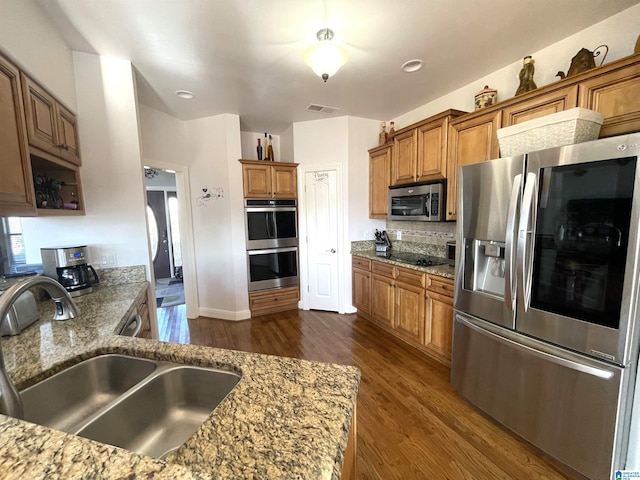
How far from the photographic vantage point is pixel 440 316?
95.7 inches

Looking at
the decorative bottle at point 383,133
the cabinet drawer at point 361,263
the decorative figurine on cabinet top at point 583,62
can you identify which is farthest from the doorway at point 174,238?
the decorative figurine on cabinet top at point 583,62

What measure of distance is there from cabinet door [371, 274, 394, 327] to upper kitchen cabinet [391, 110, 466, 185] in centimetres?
117

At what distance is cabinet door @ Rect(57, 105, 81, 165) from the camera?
6.09 feet

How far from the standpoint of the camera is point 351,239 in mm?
3764

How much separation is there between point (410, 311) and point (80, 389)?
2566 millimetres

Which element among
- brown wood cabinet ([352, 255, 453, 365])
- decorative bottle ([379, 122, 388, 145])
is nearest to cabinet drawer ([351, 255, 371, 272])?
brown wood cabinet ([352, 255, 453, 365])

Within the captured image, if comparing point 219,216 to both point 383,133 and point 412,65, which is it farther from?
point 412,65

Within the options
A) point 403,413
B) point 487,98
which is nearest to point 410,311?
point 403,413

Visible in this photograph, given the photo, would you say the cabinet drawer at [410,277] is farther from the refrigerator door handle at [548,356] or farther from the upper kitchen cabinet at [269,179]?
the upper kitchen cabinet at [269,179]

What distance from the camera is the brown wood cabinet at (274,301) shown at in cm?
377

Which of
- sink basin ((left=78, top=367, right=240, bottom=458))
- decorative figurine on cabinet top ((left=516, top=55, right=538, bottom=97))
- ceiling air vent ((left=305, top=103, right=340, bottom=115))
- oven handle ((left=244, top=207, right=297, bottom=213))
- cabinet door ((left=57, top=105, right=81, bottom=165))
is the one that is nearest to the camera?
sink basin ((left=78, top=367, right=240, bottom=458))

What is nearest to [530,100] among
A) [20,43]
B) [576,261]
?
[576,261]

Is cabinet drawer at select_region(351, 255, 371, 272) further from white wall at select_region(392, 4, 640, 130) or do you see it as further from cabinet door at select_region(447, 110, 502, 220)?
white wall at select_region(392, 4, 640, 130)

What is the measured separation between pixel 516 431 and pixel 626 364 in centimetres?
77
